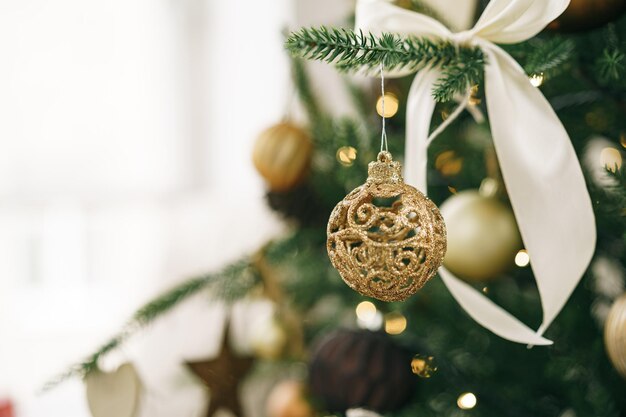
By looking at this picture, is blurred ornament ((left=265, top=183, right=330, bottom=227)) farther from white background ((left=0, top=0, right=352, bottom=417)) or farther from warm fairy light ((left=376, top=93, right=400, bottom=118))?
white background ((left=0, top=0, right=352, bottom=417))

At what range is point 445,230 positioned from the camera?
371mm

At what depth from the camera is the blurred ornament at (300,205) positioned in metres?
0.72

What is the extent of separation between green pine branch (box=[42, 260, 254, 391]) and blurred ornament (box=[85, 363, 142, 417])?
1 centimetres

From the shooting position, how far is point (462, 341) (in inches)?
27.5

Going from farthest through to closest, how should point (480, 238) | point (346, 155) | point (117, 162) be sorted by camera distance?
1. point (117, 162)
2. point (346, 155)
3. point (480, 238)

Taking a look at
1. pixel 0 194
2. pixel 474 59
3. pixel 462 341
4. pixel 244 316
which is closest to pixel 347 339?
pixel 462 341

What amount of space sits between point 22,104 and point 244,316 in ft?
1.86

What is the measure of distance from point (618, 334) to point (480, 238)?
12cm

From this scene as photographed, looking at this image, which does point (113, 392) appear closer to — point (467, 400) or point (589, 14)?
point (467, 400)

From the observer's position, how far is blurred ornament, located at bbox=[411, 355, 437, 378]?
1.93 ft

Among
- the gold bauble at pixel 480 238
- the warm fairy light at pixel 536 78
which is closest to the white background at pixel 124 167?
the gold bauble at pixel 480 238

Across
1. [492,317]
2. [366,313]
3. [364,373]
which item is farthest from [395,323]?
[492,317]

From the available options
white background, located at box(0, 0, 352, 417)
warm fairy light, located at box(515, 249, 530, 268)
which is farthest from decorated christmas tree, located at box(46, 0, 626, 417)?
white background, located at box(0, 0, 352, 417)

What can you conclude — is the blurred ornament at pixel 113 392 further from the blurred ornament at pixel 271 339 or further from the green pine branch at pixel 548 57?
the green pine branch at pixel 548 57
